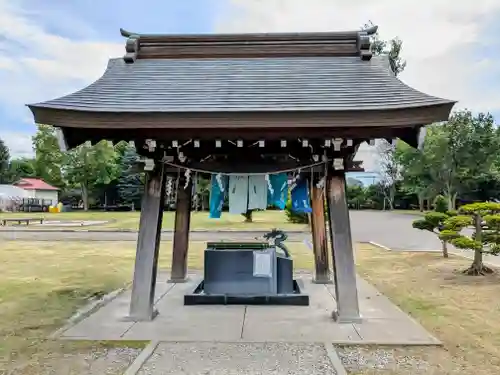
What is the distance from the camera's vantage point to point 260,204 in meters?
6.56

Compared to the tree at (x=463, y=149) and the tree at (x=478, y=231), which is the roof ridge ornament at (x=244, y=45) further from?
the tree at (x=463, y=149)

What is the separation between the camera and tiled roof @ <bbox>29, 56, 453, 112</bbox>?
5258mm

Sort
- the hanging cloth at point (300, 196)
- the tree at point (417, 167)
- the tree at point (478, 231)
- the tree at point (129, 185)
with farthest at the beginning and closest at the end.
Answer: the tree at point (129, 185)
the tree at point (417, 167)
the tree at point (478, 231)
the hanging cloth at point (300, 196)

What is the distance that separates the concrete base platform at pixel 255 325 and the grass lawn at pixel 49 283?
0.51 m

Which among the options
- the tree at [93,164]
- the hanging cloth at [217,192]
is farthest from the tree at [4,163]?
the hanging cloth at [217,192]

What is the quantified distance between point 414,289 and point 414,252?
5796 mm

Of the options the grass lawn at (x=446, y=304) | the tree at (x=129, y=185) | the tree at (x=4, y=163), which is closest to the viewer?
the grass lawn at (x=446, y=304)

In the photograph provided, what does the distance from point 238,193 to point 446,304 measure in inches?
150

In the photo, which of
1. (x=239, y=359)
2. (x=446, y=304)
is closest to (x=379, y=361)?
(x=239, y=359)

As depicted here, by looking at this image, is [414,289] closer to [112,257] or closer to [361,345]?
[361,345]

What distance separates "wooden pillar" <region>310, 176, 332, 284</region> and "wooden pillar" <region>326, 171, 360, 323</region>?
247cm

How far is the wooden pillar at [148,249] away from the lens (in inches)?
234

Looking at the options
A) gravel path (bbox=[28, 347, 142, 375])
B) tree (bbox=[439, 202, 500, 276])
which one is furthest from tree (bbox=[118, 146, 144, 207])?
gravel path (bbox=[28, 347, 142, 375])

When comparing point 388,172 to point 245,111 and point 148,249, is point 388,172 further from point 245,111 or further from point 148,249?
point 245,111
